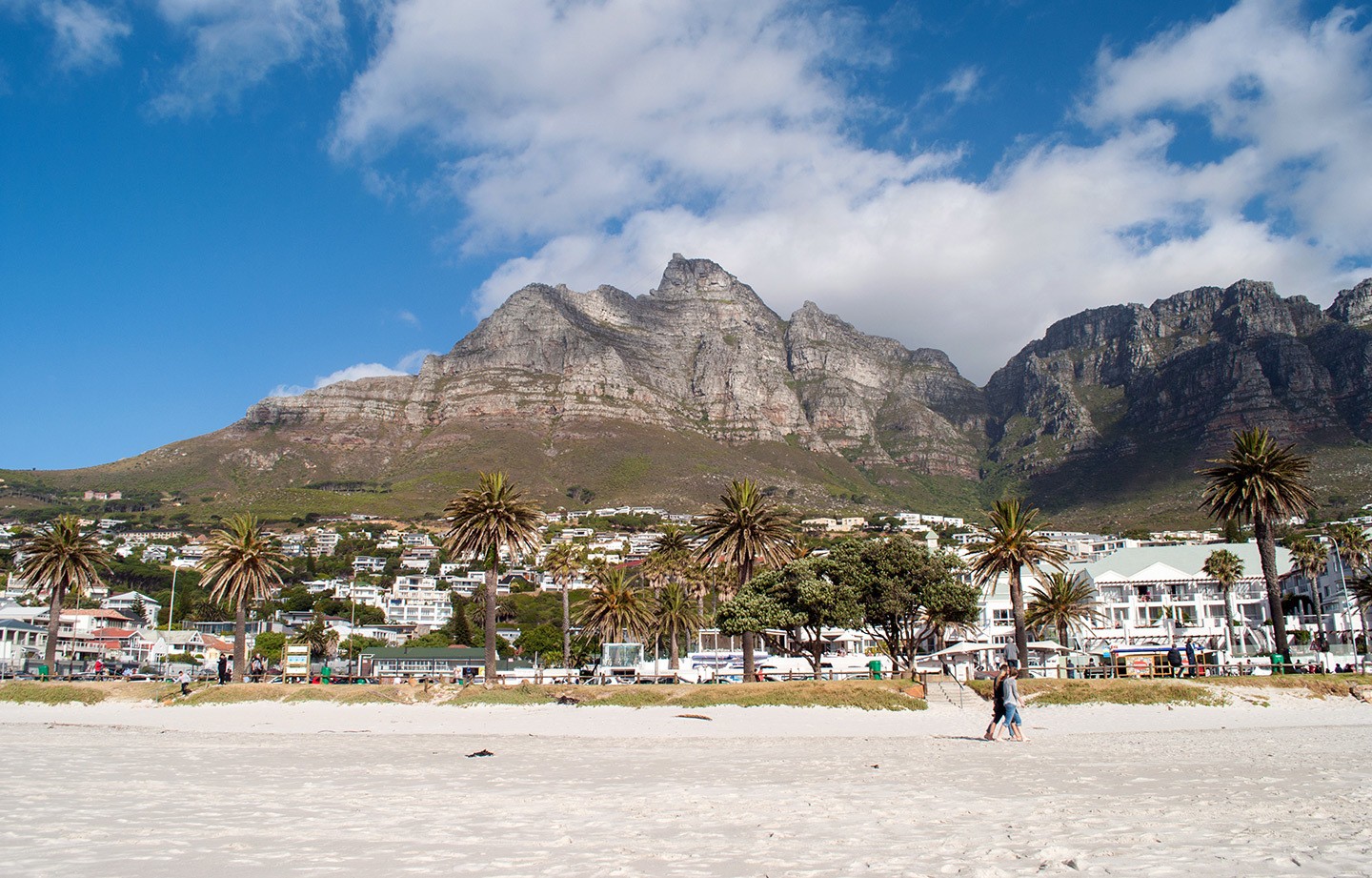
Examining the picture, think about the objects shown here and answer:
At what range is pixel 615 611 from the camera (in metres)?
63.8

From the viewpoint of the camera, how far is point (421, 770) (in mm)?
17328

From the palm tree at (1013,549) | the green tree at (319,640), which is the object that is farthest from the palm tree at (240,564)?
the green tree at (319,640)

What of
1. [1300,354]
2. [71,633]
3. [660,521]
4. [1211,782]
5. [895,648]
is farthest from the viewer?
[1300,354]

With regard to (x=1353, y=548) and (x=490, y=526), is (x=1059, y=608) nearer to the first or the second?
(x=1353, y=548)

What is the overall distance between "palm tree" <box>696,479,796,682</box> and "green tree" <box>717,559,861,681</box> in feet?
10.6

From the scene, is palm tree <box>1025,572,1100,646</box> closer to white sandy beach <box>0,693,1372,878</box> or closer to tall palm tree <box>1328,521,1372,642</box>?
tall palm tree <box>1328,521,1372,642</box>

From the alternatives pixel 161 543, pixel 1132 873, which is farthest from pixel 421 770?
pixel 161 543

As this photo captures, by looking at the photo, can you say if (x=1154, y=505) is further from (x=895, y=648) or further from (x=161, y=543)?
(x=161, y=543)

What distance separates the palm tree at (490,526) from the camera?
157 ft

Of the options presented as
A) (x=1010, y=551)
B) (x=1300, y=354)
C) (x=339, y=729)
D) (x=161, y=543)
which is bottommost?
(x=339, y=729)

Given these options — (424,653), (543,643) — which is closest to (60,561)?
(424,653)

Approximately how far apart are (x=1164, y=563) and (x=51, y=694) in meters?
87.0

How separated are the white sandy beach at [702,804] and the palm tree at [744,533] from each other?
22201mm

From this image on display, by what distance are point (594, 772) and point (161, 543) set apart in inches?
6984
